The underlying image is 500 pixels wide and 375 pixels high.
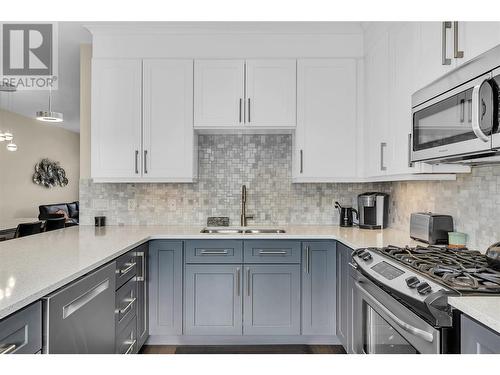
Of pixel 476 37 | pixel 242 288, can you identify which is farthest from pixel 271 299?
pixel 476 37

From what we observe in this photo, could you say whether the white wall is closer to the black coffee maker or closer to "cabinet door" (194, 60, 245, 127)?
"cabinet door" (194, 60, 245, 127)

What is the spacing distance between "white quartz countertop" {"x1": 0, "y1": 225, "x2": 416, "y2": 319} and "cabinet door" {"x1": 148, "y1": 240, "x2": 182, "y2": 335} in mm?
150

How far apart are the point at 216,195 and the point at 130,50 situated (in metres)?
1.38

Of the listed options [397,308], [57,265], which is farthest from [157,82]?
[397,308]

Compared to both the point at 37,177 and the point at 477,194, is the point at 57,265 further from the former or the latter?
the point at 37,177

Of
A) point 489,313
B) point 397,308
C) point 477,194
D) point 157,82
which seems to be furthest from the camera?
point 157,82

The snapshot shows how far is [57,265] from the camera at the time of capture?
1589 mm

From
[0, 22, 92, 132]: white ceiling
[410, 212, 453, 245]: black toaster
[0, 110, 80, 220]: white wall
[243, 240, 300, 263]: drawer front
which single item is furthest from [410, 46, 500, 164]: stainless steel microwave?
[0, 110, 80, 220]: white wall

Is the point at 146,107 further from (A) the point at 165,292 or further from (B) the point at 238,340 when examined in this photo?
(B) the point at 238,340

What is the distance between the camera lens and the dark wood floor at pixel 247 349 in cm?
265

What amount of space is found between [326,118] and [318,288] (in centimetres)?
132

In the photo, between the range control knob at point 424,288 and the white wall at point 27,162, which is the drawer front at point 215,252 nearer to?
the range control knob at point 424,288

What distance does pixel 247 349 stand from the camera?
8.90ft

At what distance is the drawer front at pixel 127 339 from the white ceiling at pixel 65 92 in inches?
92.3
